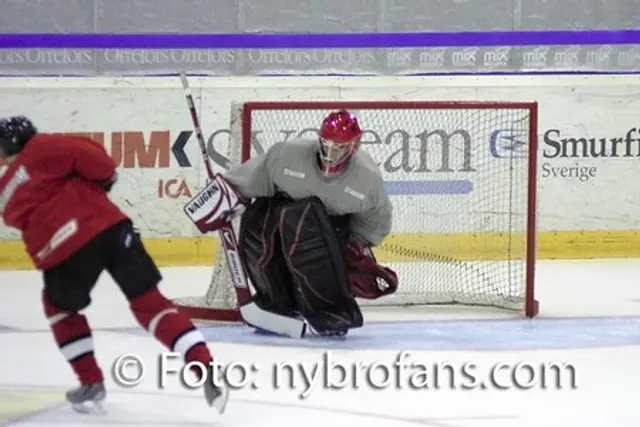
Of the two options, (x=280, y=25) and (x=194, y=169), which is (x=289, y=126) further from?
(x=280, y=25)

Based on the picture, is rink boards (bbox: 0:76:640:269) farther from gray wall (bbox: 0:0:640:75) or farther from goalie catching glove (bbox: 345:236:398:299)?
goalie catching glove (bbox: 345:236:398:299)

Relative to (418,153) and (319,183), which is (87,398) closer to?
(319,183)

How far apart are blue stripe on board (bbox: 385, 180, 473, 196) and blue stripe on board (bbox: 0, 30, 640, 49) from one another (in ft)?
4.12

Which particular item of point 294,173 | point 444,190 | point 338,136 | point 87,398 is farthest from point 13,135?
point 444,190

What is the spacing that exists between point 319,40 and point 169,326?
435cm

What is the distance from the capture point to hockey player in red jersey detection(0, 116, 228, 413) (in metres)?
2.93

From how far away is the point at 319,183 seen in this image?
426 centimetres

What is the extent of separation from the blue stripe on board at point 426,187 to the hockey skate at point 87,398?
9.78 feet

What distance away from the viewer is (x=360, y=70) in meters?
7.07

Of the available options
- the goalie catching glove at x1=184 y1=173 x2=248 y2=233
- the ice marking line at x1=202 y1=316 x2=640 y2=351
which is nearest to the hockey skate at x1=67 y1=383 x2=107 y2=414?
the ice marking line at x1=202 y1=316 x2=640 y2=351

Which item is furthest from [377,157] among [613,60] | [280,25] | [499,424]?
[499,424]

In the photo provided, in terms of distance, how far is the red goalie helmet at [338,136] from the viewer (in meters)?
4.06

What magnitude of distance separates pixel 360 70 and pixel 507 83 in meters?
0.82

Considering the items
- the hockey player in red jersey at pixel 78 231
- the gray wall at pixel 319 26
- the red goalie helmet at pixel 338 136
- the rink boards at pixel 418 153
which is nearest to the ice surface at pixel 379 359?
the hockey player in red jersey at pixel 78 231
